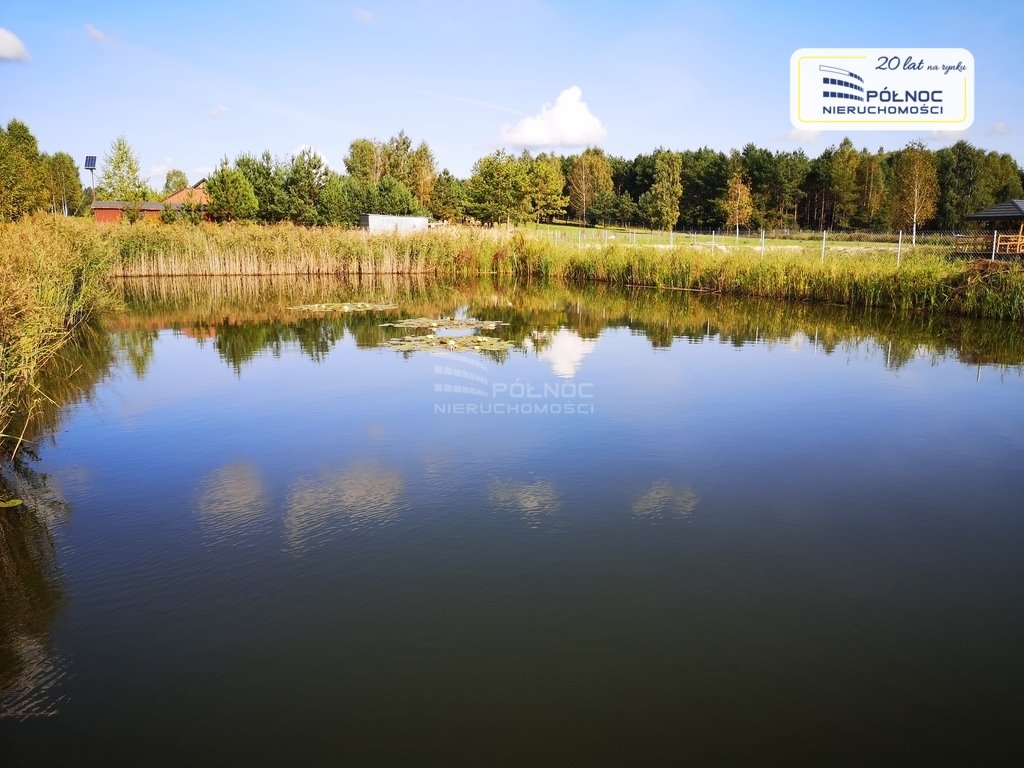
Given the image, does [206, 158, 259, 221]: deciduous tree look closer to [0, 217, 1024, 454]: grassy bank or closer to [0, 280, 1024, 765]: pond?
[0, 217, 1024, 454]: grassy bank

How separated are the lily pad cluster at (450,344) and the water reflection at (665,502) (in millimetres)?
6105

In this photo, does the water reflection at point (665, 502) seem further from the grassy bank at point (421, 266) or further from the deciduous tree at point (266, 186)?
the deciduous tree at point (266, 186)

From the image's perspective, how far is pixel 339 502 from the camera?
5.15m

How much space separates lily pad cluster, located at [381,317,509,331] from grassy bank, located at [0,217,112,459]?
5.58 meters

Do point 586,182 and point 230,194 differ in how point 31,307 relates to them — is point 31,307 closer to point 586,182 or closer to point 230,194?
point 230,194

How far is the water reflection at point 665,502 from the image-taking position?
4963 mm

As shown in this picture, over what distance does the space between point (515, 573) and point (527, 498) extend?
43.8 inches

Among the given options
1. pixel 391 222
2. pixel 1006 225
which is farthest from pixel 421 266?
pixel 1006 225

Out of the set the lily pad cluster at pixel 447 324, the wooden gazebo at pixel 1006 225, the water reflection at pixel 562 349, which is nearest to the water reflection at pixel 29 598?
the water reflection at pixel 562 349

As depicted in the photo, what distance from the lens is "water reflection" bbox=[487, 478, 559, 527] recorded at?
16.2ft

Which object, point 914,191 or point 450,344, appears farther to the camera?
point 914,191

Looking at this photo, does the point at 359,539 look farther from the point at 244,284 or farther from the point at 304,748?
the point at 244,284

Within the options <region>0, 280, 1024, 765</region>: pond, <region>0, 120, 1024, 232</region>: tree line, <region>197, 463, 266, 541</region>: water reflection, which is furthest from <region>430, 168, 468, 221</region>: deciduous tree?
<region>197, 463, 266, 541</region>: water reflection

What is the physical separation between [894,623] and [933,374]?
7.25 meters
